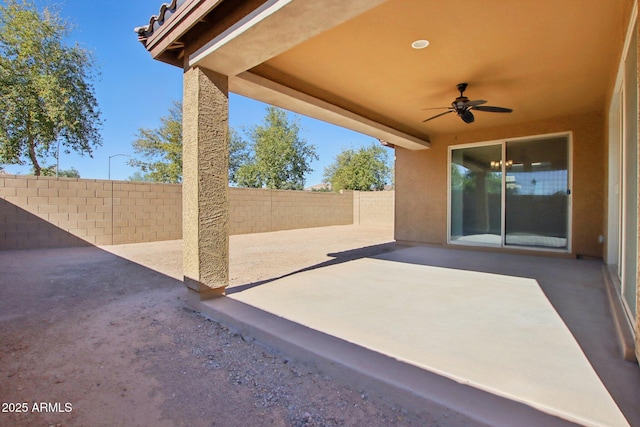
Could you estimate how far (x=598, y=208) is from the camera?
504 cm

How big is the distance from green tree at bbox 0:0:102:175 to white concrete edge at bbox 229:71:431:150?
10971 millimetres

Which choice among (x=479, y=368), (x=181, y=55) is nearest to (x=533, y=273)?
(x=479, y=368)

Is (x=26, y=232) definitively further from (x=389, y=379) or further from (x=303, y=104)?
(x=389, y=379)

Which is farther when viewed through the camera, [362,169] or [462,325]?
[362,169]

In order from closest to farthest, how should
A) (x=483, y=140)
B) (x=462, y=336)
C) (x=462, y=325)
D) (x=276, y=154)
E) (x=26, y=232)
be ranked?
1. (x=462, y=336)
2. (x=462, y=325)
3. (x=483, y=140)
4. (x=26, y=232)
5. (x=276, y=154)

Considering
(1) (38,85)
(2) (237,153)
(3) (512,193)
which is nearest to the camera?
(3) (512,193)

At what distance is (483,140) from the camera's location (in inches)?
243

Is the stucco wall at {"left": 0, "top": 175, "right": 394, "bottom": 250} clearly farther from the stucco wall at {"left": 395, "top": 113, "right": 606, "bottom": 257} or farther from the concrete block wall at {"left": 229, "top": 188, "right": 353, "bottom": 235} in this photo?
the stucco wall at {"left": 395, "top": 113, "right": 606, "bottom": 257}

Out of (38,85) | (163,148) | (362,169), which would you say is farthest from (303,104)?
(362,169)

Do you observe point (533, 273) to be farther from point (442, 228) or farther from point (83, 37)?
point (83, 37)

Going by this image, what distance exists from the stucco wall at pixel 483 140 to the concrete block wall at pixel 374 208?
21.8 feet

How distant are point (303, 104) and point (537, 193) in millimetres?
4701

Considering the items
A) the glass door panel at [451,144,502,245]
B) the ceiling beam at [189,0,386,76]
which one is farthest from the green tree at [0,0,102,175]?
the glass door panel at [451,144,502,245]

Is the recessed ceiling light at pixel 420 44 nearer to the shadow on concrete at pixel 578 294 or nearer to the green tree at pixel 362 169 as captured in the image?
the shadow on concrete at pixel 578 294
